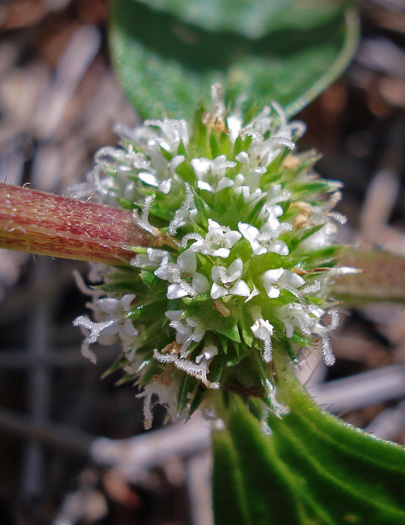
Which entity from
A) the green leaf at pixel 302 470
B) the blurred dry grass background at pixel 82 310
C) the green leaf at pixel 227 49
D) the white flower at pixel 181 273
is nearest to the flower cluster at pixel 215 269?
the white flower at pixel 181 273

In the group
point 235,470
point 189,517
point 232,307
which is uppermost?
point 232,307

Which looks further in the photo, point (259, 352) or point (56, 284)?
point (56, 284)

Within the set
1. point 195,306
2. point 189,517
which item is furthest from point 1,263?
point 195,306

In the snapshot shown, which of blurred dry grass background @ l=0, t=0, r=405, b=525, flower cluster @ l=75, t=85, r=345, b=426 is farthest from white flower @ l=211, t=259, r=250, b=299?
blurred dry grass background @ l=0, t=0, r=405, b=525

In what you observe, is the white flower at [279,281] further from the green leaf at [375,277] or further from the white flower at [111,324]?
the green leaf at [375,277]

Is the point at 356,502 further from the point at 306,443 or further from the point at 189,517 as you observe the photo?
the point at 189,517

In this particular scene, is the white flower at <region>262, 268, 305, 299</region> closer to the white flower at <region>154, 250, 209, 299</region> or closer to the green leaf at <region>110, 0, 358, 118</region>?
the white flower at <region>154, 250, 209, 299</region>

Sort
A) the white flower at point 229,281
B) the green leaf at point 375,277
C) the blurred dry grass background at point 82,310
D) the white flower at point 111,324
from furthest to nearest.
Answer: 1. the blurred dry grass background at point 82,310
2. the green leaf at point 375,277
3. the white flower at point 111,324
4. the white flower at point 229,281
